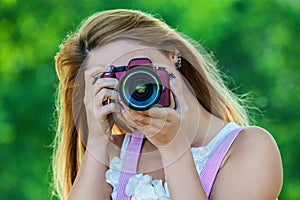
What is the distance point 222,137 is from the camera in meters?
1.17

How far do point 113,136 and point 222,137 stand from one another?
0.60 feet

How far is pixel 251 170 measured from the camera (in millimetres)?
1106

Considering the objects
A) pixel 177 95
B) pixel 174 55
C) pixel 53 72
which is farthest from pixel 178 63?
pixel 53 72

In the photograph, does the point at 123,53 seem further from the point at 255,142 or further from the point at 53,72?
the point at 53,72

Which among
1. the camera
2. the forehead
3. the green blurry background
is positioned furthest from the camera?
the green blurry background

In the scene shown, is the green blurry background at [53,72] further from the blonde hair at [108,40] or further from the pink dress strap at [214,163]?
the pink dress strap at [214,163]

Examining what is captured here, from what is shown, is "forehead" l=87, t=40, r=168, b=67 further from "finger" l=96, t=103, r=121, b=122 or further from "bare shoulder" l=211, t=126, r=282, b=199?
"bare shoulder" l=211, t=126, r=282, b=199

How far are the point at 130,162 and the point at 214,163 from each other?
15 cm

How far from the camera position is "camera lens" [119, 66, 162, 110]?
1.03m

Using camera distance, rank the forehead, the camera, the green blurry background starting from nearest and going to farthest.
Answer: the camera, the forehead, the green blurry background

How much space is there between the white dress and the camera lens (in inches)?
6.6

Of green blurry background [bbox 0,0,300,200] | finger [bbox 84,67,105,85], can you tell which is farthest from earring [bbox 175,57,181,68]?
green blurry background [bbox 0,0,300,200]

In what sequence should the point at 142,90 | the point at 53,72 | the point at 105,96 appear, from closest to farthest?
the point at 142,90, the point at 105,96, the point at 53,72

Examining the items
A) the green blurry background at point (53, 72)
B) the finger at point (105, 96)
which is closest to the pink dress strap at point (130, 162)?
the finger at point (105, 96)
